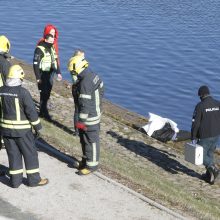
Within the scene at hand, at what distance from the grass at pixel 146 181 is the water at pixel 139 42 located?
8198 millimetres

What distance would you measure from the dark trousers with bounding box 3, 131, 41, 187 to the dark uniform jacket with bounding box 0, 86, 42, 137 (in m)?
0.14

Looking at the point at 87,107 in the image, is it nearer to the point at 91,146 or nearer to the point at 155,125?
the point at 91,146

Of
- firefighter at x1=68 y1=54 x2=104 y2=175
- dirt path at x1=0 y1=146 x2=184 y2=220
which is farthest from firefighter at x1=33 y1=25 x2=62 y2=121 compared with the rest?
dirt path at x1=0 y1=146 x2=184 y2=220

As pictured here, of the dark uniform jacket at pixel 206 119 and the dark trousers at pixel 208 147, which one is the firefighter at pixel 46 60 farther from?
the dark trousers at pixel 208 147

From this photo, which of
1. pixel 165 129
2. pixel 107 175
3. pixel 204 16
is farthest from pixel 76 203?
pixel 204 16

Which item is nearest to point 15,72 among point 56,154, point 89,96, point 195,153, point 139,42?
point 89,96

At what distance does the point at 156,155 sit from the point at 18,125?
5.62m

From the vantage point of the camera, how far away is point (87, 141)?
11.2m

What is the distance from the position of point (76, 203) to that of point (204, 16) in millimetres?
25161

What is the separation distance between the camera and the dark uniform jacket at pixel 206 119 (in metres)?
12.5

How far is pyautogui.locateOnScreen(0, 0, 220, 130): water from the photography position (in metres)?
24.1

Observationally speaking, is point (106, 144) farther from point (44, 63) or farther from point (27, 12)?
point (27, 12)

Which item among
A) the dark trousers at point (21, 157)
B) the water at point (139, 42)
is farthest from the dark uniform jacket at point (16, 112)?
the water at point (139, 42)

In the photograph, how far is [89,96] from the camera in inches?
422
